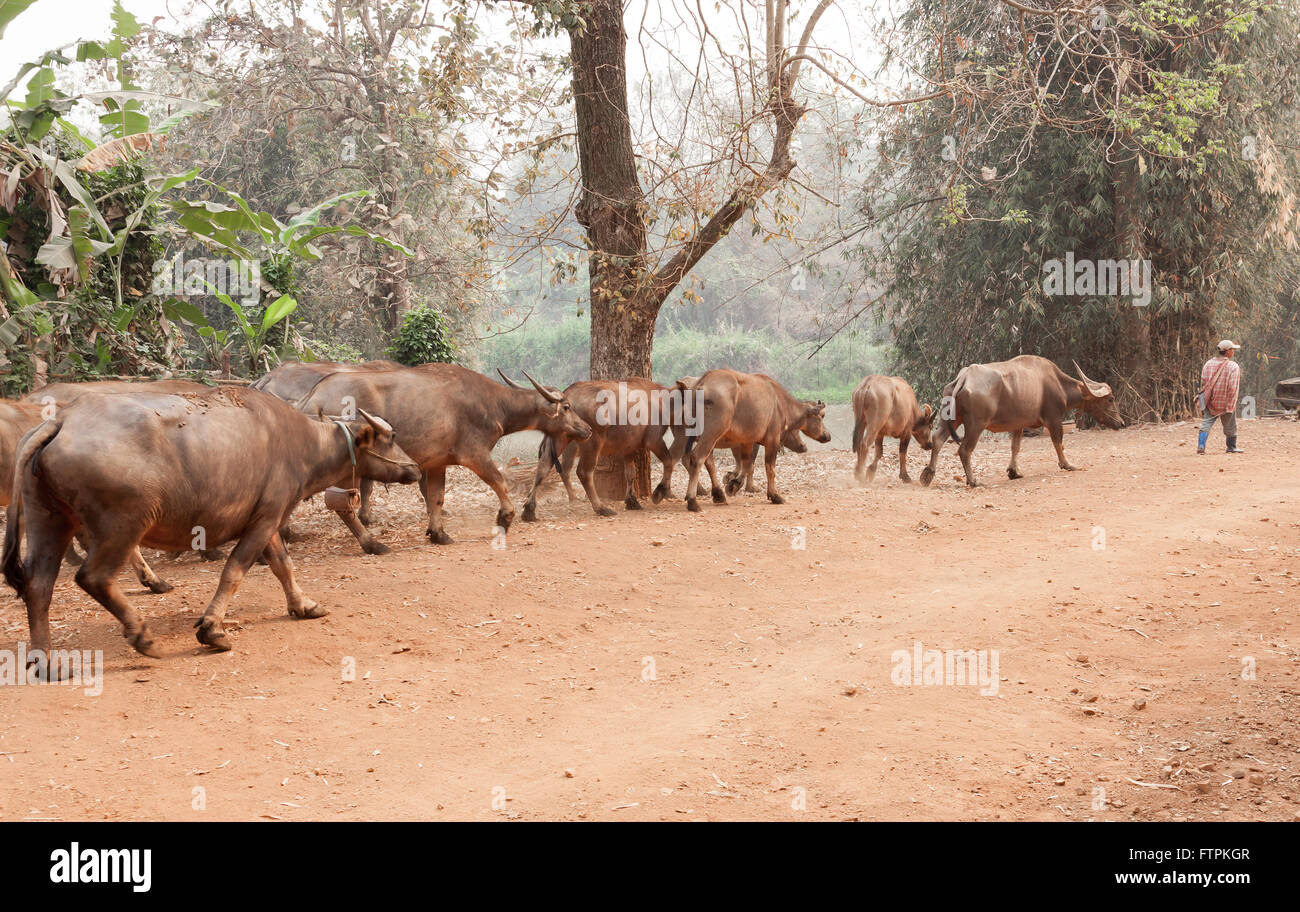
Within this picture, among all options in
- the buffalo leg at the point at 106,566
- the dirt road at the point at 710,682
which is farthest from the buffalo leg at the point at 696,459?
the buffalo leg at the point at 106,566

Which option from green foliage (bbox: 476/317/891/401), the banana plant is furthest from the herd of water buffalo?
green foliage (bbox: 476/317/891/401)

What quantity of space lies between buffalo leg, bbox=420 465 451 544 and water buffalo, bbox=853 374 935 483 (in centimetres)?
601

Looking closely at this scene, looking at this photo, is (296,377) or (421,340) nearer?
(296,377)

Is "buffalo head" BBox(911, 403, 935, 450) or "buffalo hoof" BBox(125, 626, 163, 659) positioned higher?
"buffalo head" BBox(911, 403, 935, 450)

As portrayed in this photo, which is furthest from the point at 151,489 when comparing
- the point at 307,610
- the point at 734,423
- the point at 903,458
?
the point at 903,458

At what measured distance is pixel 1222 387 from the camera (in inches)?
564

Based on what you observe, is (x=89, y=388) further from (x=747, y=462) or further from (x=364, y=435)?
(x=747, y=462)

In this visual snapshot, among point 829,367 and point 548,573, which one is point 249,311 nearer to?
point 548,573

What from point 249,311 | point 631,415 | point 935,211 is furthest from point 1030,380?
point 249,311

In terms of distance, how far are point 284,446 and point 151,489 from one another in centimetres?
104

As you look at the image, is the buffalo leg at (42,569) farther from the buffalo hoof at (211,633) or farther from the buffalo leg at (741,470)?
Answer: the buffalo leg at (741,470)

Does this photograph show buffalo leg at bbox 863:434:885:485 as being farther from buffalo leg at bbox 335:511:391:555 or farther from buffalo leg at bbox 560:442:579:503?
buffalo leg at bbox 335:511:391:555

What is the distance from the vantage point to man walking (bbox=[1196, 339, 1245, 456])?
1422cm

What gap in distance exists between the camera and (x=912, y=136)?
20531 millimetres
